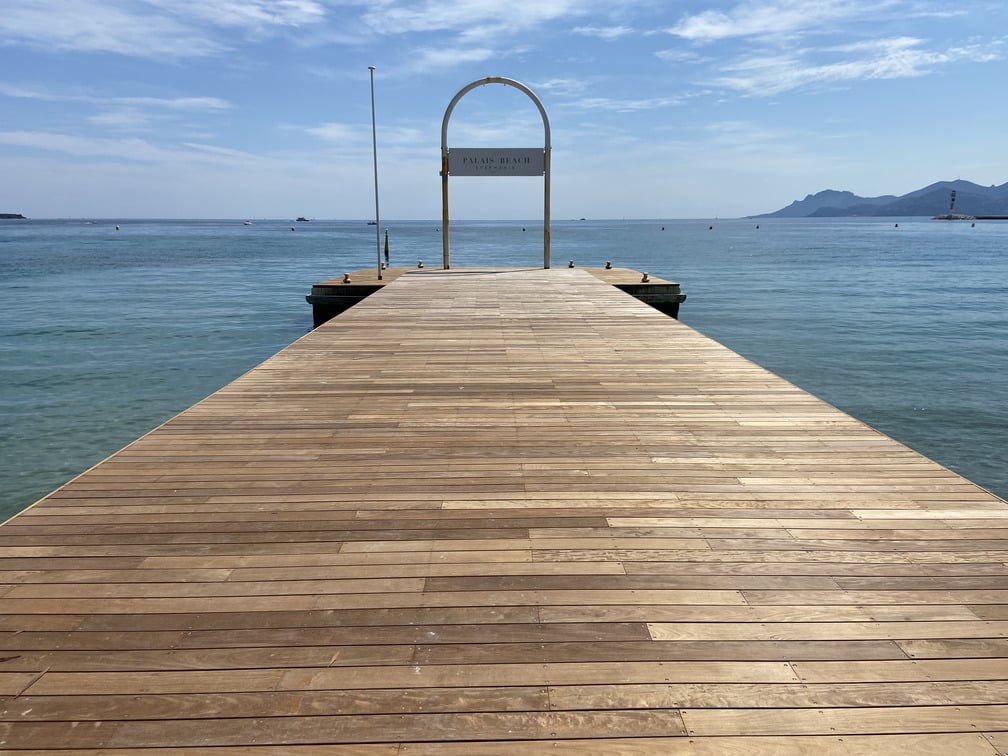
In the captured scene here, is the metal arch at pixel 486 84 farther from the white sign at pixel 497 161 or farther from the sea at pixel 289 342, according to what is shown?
the sea at pixel 289 342

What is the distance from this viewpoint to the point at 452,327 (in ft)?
33.2

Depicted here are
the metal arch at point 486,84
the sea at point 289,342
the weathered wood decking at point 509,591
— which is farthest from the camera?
the metal arch at point 486,84

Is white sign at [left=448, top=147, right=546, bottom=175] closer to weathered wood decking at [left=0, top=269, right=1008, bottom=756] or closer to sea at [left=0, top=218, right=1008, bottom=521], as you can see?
sea at [left=0, top=218, right=1008, bottom=521]

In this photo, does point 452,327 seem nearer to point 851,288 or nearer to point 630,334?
point 630,334

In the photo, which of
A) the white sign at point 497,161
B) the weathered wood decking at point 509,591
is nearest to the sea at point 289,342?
the white sign at point 497,161

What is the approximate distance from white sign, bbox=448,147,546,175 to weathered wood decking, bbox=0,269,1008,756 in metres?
13.8

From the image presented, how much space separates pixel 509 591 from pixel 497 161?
16631mm

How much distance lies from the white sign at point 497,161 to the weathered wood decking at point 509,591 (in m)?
13.8

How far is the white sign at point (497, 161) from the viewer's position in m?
18.1

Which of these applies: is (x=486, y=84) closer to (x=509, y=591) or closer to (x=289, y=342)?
(x=289, y=342)

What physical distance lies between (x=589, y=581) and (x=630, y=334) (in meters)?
6.72

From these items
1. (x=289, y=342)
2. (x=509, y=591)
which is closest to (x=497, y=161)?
(x=289, y=342)

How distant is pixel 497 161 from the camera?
18281mm

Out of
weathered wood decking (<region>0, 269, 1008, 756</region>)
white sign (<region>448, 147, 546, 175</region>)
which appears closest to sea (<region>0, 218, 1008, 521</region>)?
white sign (<region>448, 147, 546, 175</region>)
